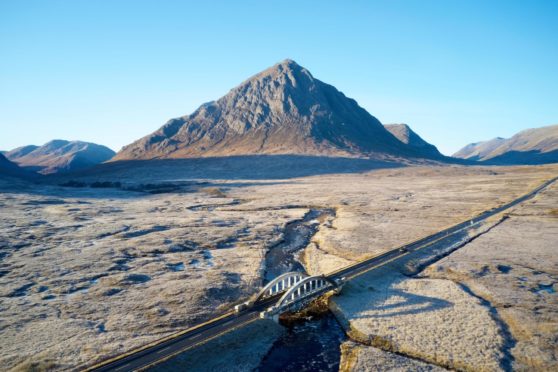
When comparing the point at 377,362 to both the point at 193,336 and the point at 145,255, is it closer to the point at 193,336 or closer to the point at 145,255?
the point at 193,336

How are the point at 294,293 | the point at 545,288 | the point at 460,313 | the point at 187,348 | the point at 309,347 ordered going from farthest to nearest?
1. the point at 545,288
2. the point at 294,293
3. the point at 460,313
4. the point at 309,347
5. the point at 187,348

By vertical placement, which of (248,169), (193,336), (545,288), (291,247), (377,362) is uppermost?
(248,169)

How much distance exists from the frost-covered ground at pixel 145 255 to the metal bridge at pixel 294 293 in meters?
3.04

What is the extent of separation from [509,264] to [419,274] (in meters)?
10.1

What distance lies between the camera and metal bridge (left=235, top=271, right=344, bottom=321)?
25.1 m

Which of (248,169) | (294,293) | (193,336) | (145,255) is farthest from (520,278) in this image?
(248,169)

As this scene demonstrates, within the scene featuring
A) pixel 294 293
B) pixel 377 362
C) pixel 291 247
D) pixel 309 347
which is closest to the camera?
pixel 377 362

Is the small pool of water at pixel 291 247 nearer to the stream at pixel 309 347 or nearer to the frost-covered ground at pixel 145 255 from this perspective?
the frost-covered ground at pixel 145 255

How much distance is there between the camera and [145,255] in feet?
136

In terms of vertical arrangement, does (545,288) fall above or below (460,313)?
below

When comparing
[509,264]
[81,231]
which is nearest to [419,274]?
[509,264]

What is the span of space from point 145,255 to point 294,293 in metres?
22.1

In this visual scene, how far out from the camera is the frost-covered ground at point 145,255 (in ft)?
76.5

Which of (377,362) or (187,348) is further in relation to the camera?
(187,348)
